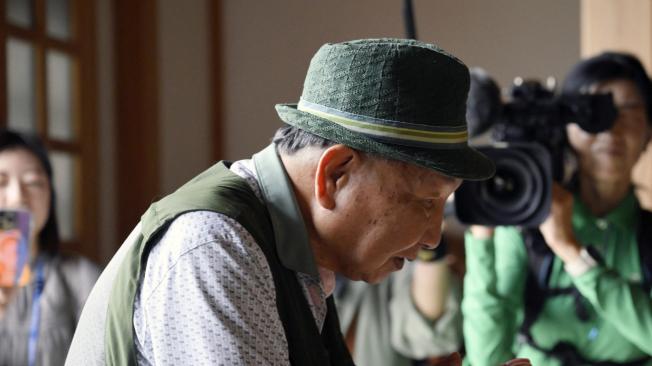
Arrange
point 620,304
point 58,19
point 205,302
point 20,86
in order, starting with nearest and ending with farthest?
point 205,302
point 620,304
point 20,86
point 58,19

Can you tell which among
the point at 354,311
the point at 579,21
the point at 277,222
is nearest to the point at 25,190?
the point at 354,311

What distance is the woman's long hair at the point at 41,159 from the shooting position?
2.37m

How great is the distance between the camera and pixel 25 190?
7.70 feet

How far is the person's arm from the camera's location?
1.68 m

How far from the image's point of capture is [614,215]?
1852 mm

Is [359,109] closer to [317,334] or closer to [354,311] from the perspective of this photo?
[317,334]

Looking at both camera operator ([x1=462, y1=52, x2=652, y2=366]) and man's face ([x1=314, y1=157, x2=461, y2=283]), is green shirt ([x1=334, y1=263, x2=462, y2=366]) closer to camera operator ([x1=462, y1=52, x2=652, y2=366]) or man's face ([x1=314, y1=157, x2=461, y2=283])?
camera operator ([x1=462, y1=52, x2=652, y2=366])

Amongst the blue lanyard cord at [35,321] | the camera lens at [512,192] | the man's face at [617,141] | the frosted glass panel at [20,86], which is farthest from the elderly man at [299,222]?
the frosted glass panel at [20,86]

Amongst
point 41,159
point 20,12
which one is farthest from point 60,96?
point 41,159

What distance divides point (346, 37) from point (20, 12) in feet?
4.44

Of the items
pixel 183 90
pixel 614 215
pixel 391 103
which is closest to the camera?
pixel 391 103

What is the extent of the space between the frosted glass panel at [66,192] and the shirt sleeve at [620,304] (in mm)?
2515

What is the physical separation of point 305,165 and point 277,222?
0.21 ft

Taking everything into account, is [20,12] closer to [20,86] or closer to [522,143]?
[20,86]
